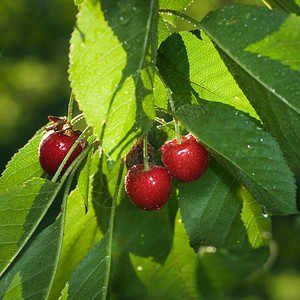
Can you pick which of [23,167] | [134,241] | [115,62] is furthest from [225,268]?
[134,241]

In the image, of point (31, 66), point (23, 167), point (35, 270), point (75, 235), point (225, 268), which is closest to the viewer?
point (225, 268)

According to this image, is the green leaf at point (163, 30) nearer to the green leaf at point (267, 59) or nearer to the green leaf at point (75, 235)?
the green leaf at point (267, 59)

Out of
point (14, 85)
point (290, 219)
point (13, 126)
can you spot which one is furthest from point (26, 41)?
point (290, 219)

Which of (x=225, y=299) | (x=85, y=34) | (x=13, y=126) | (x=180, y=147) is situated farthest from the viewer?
(x=13, y=126)

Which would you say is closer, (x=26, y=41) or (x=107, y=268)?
(x=107, y=268)

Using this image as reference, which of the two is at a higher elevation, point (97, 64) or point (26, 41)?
point (97, 64)

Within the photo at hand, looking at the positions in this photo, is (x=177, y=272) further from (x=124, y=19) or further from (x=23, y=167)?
(x=124, y=19)

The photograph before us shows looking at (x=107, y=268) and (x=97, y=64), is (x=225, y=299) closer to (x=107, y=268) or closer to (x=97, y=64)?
(x=97, y=64)
